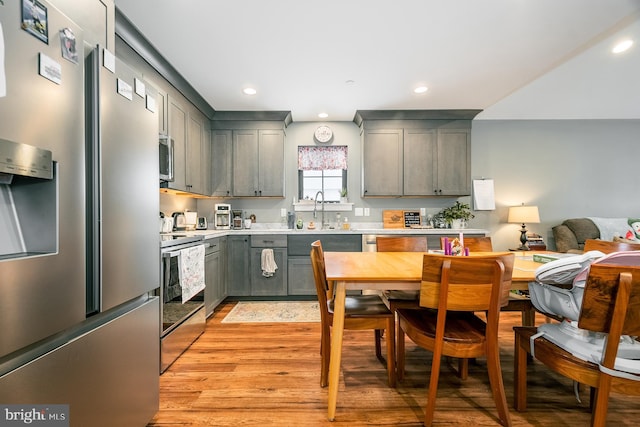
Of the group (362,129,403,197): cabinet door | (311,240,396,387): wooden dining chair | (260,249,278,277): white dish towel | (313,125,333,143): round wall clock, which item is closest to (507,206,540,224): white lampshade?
(362,129,403,197): cabinet door

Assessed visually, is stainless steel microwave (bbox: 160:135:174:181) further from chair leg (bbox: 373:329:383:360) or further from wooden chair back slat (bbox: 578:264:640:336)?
wooden chair back slat (bbox: 578:264:640:336)

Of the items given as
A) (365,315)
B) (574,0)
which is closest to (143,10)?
(365,315)

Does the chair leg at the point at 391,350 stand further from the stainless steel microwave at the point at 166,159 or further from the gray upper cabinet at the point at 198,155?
the gray upper cabinet at the point at 198,155

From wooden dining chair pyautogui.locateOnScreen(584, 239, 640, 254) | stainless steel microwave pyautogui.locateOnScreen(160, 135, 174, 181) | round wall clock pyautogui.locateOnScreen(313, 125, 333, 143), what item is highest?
round wall clock pyautogui.locateOnScreen(313, 125, 333, 143)

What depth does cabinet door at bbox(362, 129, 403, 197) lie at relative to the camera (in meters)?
3.92

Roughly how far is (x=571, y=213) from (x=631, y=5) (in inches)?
136

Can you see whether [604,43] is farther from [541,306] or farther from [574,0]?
[541,306]

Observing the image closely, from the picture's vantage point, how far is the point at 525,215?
4.07 metres

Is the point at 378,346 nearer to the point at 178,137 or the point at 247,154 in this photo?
the point at 178,137

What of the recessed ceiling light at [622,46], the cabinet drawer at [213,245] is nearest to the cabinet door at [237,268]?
the cabinet drawer at [213,245]

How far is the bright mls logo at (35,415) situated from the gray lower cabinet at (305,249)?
273 centimetres

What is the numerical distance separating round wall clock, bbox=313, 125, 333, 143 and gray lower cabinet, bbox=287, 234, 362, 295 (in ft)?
5.13

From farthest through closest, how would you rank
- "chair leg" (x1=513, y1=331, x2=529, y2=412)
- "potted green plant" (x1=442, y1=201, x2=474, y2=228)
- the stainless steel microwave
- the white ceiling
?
"potted green plant" (x1=442, y1=201, x2=474, y2=228) → the stainless steel microwave → the white ceiling → "chair leg" (x1=513, y1=331, x2=529, y2=412)

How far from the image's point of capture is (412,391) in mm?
1762
